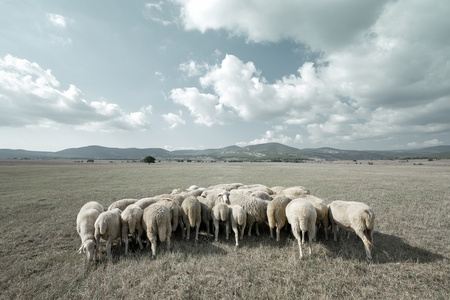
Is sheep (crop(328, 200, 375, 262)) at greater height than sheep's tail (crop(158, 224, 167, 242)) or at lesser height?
greater

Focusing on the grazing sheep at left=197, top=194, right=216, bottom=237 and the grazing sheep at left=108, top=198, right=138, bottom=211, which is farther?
the grazing sheep at left=108, top=198, right=138, bottom=211

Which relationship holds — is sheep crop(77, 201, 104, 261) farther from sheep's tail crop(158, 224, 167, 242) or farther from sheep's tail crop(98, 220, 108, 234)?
sheep's tail crop(158, 224, 167, 242)

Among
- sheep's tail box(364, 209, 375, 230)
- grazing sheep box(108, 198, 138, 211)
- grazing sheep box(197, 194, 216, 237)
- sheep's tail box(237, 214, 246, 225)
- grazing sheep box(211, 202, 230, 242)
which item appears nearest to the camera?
sheep's tail box(364, 209, 375, 230)

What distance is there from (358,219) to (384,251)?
1.74 meters

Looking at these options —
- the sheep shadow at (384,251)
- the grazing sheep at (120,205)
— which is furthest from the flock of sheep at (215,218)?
the sheep shadow at (384,251)

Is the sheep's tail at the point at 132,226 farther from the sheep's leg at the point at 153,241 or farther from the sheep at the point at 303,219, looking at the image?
the sheep at the point at 303,219

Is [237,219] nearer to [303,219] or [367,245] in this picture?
[303,219]

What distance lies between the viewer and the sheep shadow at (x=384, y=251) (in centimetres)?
611

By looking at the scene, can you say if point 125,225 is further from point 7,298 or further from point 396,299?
point 396,299

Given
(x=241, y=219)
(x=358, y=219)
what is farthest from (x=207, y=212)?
(x=358, y=219)

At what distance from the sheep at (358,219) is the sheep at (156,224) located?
21.7 ft

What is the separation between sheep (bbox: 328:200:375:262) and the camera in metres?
6.15

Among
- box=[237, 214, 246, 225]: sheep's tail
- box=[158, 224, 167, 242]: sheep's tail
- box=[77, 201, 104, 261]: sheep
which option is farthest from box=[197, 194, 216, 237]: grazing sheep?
box=[77, 201, 104, 261]: sheep

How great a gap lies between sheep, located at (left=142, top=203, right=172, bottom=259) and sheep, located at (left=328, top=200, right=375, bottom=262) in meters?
6.60
